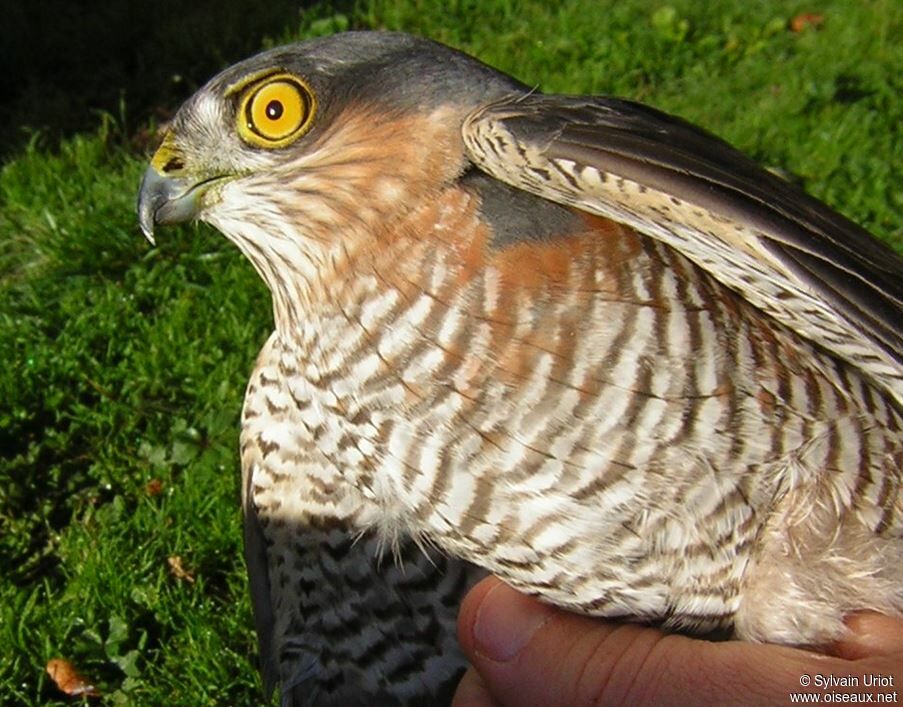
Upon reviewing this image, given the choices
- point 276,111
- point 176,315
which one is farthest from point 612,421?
point 176,315

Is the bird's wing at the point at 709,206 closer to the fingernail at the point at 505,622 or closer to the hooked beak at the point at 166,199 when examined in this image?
the hooked beak at the point at 166,199

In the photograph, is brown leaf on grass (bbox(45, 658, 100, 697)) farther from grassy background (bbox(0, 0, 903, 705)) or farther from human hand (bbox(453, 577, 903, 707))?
human hand (bbox(453, 577, 903, 707))

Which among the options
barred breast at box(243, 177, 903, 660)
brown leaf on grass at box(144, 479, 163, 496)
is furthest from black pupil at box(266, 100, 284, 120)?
brown leaf on grass at box(144, 479, 163, 496)

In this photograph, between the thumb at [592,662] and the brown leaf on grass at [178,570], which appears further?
the brown leaf on grass at [178,570]

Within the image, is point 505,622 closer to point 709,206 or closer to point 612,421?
point 612,421

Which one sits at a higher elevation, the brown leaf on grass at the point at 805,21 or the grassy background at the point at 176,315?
the brown leaf on grass at the point at 805,21

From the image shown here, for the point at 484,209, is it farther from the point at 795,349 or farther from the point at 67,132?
the point at 67,132

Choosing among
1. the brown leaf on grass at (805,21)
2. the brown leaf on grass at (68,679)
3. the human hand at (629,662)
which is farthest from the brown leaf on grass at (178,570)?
the brown leaf on grass at (805,21)

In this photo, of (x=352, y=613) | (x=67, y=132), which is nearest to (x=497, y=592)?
(x=352, y=613)
